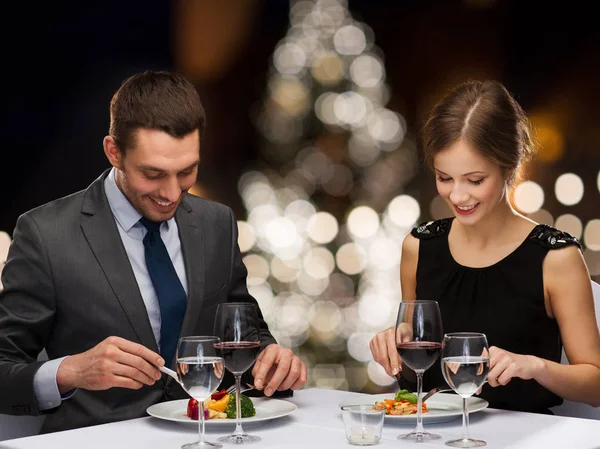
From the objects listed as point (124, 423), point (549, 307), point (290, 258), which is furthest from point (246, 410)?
point (290, 258)

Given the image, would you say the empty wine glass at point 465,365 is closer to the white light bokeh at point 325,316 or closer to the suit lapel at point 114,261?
the suit lapel at point 114,261

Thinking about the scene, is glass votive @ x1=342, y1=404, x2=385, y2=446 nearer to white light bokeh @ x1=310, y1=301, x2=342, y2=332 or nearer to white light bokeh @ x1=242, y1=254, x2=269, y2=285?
white light bokeh @ x1=310, y1=301, x2=342, y2=332

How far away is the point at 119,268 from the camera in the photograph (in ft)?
6.88

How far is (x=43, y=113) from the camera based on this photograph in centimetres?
519

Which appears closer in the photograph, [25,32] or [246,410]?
[246,410]

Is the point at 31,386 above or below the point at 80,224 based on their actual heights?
below

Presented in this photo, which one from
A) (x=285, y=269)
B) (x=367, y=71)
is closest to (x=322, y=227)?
(x=285, y=269)

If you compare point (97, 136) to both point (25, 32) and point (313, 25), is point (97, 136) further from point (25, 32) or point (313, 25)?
point (313, 25)

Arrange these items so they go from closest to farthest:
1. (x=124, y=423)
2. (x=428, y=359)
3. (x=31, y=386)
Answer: (x=428, y=359), (x=124, y=423), (x=31, y=386)

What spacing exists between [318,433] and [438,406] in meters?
0.32

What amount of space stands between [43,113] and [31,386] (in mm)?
3643

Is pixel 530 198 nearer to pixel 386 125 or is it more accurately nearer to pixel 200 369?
pixel 386 125

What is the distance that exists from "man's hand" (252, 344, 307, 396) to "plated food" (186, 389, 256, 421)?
92 millimetres

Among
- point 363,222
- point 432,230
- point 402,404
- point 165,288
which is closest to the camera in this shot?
point 402,404
